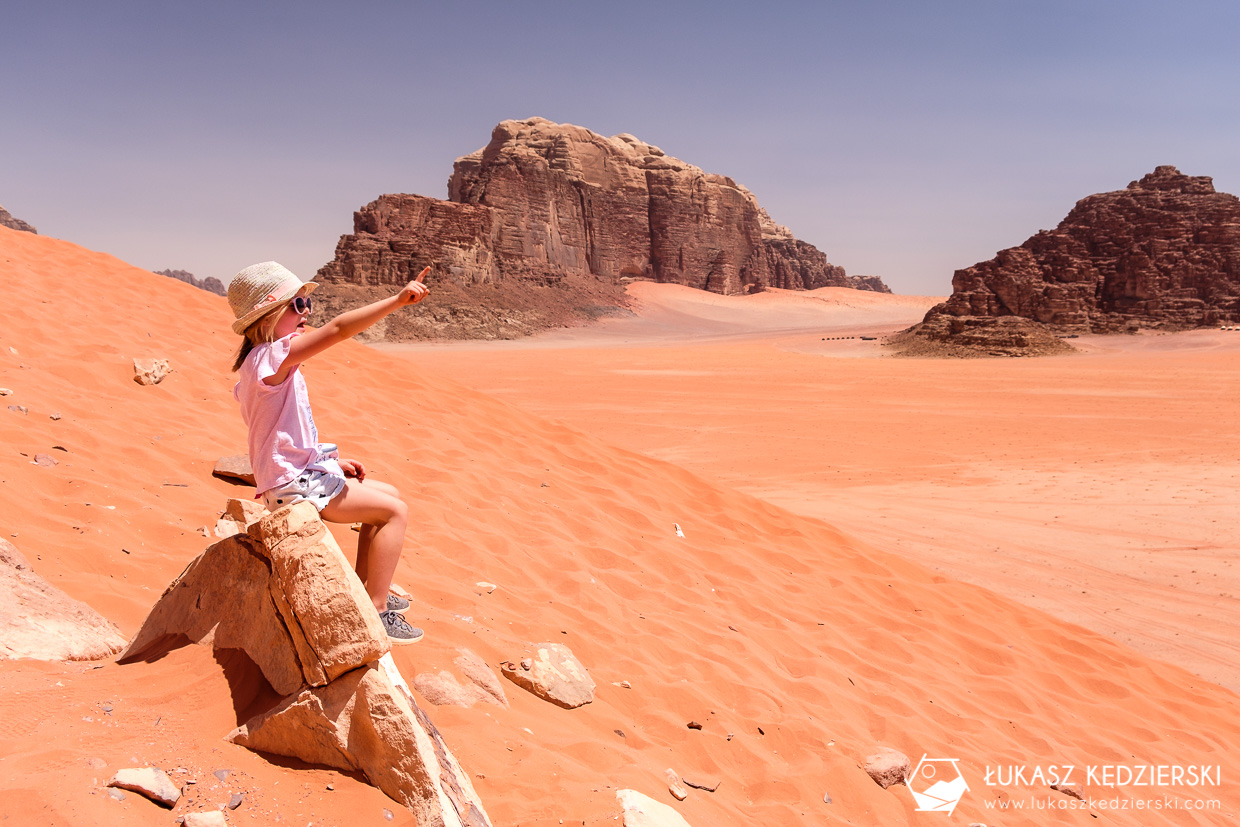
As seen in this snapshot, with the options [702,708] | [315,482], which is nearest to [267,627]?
[315,482]

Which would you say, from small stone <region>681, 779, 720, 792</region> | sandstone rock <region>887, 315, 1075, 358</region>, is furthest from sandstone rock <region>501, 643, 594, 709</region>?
sandstone rock <region>887, 315, 1075, 358</region>

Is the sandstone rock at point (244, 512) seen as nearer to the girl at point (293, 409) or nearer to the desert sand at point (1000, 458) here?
the girl at point (293, 409)

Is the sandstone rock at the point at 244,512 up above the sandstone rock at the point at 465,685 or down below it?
above

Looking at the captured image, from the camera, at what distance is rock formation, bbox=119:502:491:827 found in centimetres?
222

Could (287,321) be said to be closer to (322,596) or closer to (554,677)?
(322,596)

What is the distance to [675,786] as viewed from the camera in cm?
293

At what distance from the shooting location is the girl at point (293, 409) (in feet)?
8.57

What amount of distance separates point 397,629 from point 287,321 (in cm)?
125

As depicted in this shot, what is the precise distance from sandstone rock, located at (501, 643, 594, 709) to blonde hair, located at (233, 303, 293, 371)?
1.69 metres

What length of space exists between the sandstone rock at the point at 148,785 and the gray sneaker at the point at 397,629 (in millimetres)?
1035

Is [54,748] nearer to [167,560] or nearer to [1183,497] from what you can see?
[167,560]

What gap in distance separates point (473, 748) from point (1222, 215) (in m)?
64.6

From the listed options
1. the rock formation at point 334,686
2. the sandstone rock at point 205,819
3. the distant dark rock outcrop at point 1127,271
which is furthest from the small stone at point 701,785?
the distant dark rock outcrop at point 1127,271

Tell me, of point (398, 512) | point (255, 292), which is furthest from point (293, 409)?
point (398, 512)
